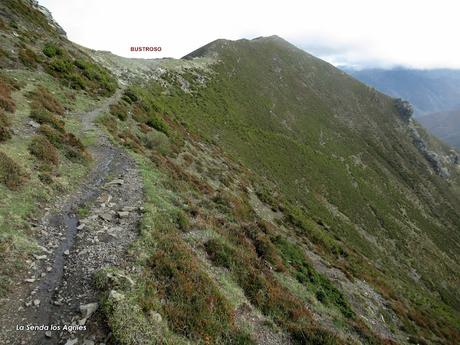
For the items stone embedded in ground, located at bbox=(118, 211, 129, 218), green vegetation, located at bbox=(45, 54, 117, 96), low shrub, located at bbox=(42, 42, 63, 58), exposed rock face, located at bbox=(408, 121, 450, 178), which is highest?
low shrub, located at bbox=(42, 42, 63, 58)

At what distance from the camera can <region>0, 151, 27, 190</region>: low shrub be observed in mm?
12914

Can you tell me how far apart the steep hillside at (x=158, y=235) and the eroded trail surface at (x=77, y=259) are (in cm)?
5

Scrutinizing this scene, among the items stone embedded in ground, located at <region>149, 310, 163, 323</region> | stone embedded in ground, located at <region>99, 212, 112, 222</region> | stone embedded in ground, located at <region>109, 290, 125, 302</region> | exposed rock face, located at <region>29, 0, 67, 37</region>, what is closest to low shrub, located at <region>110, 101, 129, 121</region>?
stone embedded in ground, located at <region>99, 212, 112, 222</region>

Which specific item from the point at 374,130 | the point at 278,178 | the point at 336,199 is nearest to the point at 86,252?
A: the point at 278,178

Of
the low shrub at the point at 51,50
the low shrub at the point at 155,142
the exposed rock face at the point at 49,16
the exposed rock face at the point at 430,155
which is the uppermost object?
the exposed rock face at the point at 49,16

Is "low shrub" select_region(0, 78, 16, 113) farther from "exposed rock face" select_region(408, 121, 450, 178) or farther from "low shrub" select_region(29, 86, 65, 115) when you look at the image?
"exposed rock face" select_region(408, 121, 450, 178)

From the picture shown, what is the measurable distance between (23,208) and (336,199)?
5927cm

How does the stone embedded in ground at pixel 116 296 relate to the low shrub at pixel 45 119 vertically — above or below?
below

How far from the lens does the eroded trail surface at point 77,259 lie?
26.8 ft

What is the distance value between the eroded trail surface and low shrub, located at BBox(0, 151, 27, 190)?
6.12 ft

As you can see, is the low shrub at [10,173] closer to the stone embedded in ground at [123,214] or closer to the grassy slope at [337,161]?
the stone embedded in ground at [123,214]

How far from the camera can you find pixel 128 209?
15023 mm

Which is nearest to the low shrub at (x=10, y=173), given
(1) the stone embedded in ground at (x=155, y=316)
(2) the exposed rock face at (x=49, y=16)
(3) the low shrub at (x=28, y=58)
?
(1) the stone embedded in ground at (x=155, y=316)

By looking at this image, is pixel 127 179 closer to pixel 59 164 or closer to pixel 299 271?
pixel 59 164
